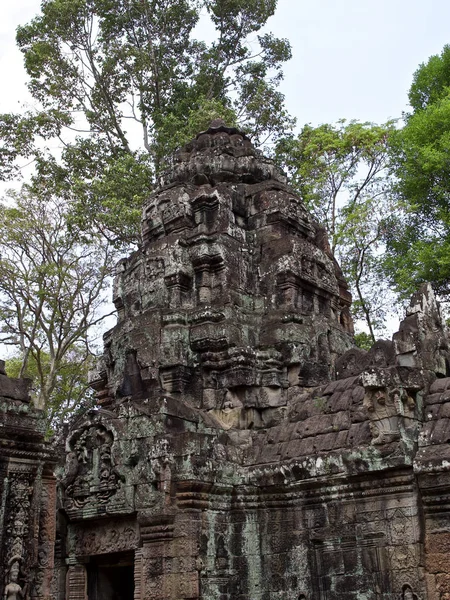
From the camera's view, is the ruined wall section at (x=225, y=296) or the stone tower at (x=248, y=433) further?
the ruined wall section at (x=225, y=296)

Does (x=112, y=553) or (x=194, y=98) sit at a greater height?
(x=194, y=98)

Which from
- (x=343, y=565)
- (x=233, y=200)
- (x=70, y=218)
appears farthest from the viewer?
(x=70, y=218)

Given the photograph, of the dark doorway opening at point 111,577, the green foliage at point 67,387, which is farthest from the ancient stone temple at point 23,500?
the green foliage at point 67,387

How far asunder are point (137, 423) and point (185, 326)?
71.8 inches

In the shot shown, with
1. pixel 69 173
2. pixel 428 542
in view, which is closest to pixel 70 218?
pixel 69 173

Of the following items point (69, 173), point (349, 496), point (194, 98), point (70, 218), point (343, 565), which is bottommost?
point (343, 565)

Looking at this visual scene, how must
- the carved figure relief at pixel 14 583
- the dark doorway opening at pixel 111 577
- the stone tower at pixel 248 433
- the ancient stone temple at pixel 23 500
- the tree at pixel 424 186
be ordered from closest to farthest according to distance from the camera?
the carved figure relief at pixel 14 583
the ancient stone temple at pixel 23 500
the stone tower at pixel 248 433
the dark doorway opening at pixel 111 577
the tree at pixel 424 186

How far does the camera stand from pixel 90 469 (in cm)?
950

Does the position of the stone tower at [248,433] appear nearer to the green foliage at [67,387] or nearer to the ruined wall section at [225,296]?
the ruined wall section at [225,296]

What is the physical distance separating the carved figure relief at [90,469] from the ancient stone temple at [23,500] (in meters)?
1.49

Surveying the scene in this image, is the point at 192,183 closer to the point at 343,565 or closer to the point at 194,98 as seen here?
the point at 343,565

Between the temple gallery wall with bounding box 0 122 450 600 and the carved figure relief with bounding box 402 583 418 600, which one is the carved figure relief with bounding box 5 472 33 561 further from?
the carved figure relief with bounding box 402 583 418 600

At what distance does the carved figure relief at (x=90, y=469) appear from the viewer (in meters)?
9.26

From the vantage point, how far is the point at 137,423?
916cm
